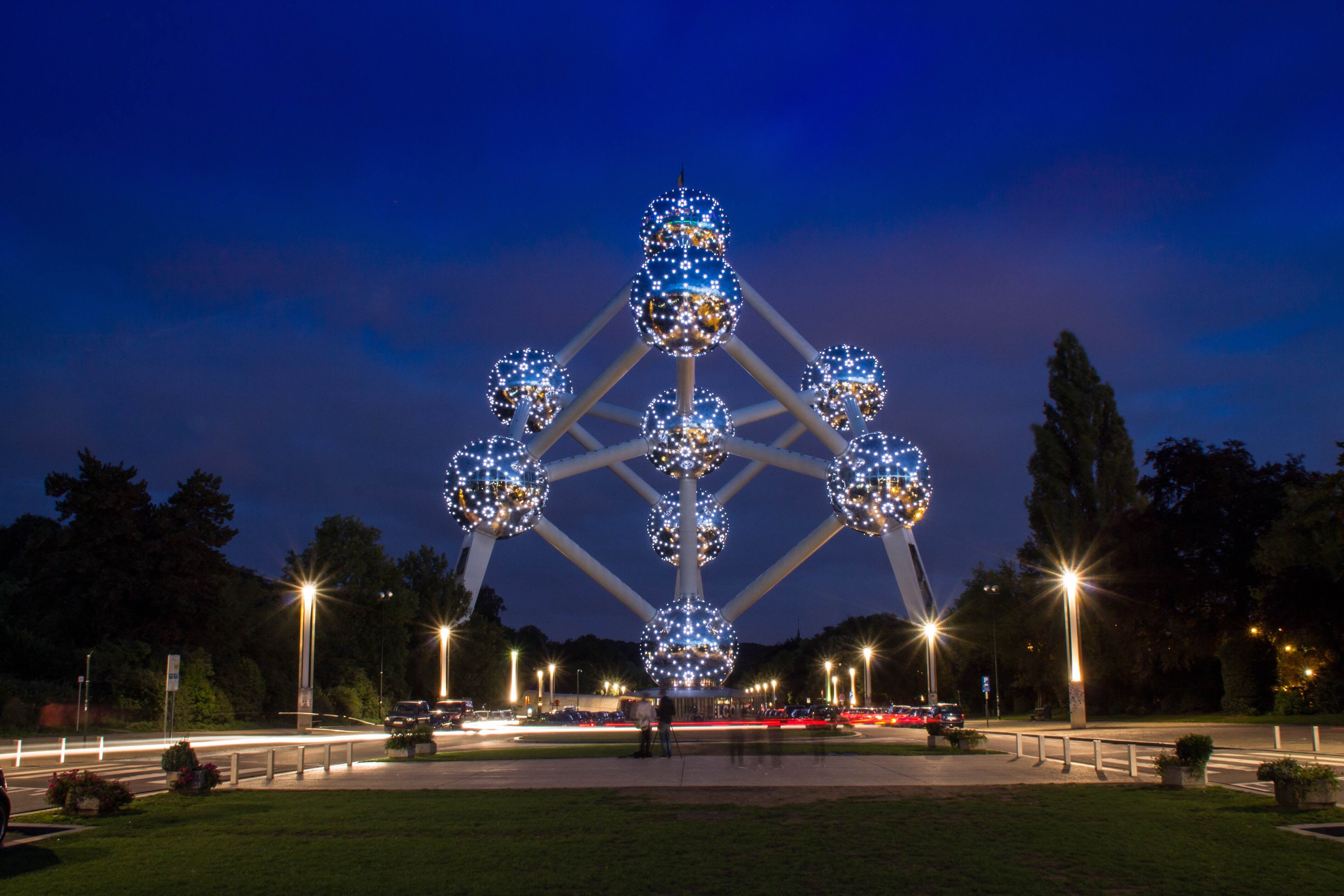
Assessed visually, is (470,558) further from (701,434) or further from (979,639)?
(979,639)

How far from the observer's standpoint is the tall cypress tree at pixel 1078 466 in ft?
167

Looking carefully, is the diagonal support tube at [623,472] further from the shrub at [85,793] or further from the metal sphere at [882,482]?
the shrub at [85,793]

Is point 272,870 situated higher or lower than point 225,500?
lower

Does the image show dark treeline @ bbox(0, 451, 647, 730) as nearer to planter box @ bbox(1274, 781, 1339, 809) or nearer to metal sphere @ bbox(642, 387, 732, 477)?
A: metal sphere @ bbox(642, 387, 732, 477)

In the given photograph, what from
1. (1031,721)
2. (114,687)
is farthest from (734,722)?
(114,687)

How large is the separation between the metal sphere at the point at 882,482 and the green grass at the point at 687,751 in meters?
9.29

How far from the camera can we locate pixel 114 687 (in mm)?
42938

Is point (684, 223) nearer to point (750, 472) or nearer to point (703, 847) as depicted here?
point (750, 472)

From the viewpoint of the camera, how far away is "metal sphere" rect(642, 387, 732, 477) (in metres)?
37.3

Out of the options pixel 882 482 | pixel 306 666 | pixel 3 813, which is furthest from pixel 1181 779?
pixel 306 666

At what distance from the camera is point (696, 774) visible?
17.8 metres

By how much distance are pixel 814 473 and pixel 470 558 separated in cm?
1397

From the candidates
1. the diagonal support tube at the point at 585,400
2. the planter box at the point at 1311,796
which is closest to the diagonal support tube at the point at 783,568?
the diagonal support tube at the point at 585,400

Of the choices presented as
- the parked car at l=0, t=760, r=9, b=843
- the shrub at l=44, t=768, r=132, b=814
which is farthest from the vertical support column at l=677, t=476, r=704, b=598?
the parked car at l=0, t=760, r=9, b=843
